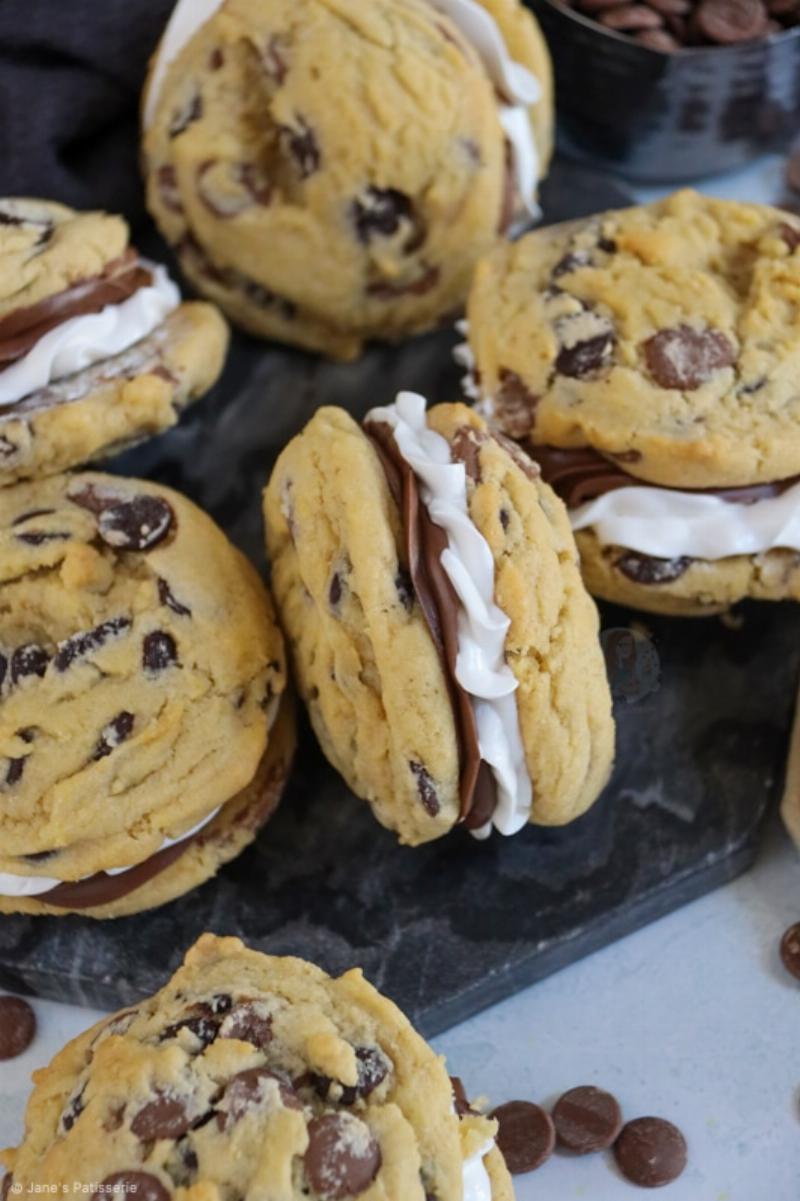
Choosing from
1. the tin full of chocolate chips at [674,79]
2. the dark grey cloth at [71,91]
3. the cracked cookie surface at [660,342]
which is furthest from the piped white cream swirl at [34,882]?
the tin full of chocolate chips at [674,79]

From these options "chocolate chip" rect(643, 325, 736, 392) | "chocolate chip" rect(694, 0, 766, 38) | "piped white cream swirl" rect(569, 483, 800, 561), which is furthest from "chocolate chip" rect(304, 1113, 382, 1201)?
"chocolate chip" rect(694, 0, 766, 38)

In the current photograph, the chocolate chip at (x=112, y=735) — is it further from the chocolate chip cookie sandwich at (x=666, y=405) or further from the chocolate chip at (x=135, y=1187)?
the chocolate chip cookie sandwich at (x=666, y=405)

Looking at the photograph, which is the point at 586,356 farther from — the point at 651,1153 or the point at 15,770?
the point at 651,1153

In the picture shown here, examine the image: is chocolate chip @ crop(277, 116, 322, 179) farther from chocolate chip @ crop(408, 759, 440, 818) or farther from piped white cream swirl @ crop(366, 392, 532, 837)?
chocolate chip @ crop(408, 759, 440, 818)

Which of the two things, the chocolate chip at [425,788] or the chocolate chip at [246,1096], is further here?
the chocolate chip at [425,788]

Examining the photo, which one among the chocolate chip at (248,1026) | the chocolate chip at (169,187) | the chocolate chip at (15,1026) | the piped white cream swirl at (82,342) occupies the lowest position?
the chocolate chip at (15,1026)

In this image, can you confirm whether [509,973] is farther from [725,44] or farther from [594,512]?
[725,44]
